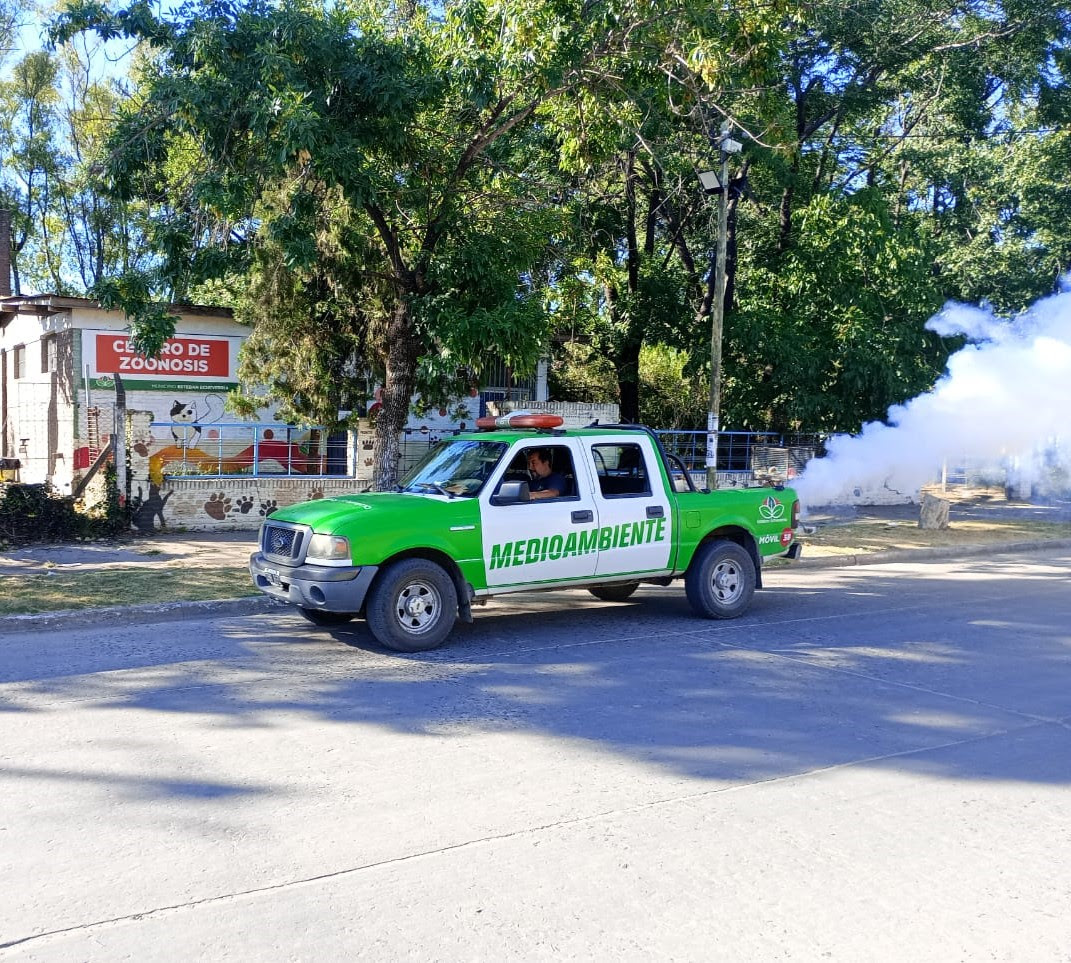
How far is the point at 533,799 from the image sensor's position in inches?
209

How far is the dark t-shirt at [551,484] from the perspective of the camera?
9.35 metres

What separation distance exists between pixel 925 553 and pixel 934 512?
3037 millimetres

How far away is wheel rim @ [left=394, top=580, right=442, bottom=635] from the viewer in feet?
27.8

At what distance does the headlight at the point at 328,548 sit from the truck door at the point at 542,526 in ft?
4.02

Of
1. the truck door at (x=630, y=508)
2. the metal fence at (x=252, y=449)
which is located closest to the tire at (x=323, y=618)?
the truck door at (x=630, y=508)

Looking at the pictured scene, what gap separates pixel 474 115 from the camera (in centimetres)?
1438

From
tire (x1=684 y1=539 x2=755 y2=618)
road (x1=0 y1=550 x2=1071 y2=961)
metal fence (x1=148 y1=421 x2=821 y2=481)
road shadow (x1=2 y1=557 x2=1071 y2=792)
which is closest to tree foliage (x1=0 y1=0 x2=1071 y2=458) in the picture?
metal fence (x1=148 y1=421 x2=821 y2=481)

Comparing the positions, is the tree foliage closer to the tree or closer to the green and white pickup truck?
the tree

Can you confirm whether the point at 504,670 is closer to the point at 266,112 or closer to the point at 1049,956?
the point at 1049,956

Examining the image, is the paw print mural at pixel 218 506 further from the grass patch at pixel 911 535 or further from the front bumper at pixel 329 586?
the grass patch at pixel 911 535

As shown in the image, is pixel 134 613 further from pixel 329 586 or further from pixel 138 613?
pixel 329 586

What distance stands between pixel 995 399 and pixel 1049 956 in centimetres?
1686

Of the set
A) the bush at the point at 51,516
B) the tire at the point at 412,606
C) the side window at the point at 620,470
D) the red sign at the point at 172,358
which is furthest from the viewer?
the red sign at the point at 172,358

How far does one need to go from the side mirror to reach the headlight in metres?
1.39
